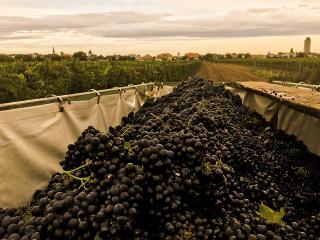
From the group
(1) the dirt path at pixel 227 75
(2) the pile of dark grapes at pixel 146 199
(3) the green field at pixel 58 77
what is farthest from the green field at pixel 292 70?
(2) the pile of dark grapes at pixel 146 199

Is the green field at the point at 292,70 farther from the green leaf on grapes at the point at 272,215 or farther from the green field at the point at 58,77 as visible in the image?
the green leaf on grapes at the point at 272,215

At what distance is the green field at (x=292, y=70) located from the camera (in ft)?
117

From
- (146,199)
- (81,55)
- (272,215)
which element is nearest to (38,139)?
(146,199)

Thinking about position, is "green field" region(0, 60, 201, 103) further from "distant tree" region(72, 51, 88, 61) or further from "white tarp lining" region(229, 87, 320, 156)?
"distant tree" region(72, 51, 88, 61)

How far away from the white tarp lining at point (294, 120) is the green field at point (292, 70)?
28.7 meters

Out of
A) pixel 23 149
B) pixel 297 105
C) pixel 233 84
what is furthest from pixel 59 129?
pixel 233 84

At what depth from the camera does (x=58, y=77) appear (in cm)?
1934

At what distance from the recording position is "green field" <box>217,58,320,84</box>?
35656 millimetres

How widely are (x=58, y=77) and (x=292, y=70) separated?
41.7 meters

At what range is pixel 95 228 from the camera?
5.48 feet

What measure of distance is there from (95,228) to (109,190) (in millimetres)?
205

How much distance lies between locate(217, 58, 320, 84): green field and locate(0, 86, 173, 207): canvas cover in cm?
3273

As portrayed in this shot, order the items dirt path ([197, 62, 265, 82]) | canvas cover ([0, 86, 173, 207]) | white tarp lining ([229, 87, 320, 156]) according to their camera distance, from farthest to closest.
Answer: dirt path ([197, 62, 265, 82])
white tarp lining ([229, 87, 320, 156])
canvas cover ([0, 86, 173, 207])

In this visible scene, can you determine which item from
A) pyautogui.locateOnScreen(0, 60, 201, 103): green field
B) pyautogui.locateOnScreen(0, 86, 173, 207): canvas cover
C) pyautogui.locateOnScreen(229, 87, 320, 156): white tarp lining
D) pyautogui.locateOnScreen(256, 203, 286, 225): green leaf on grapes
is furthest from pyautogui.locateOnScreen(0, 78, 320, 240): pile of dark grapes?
pyautogui.locateOnScreen(0, 60, 201, 103): green field
